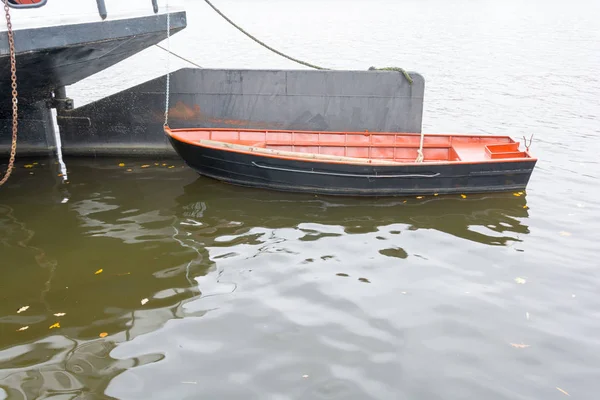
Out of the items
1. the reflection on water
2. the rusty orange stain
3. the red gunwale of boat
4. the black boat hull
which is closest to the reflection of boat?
the reflection on water

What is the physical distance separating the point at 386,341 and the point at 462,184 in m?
4.64

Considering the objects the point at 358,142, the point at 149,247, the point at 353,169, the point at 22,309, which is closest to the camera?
the point at 22,309

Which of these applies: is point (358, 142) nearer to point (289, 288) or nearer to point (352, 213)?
point (352, 213)

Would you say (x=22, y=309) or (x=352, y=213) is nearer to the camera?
(x=22, y=309)

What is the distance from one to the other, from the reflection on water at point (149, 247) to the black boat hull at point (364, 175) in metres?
0.21

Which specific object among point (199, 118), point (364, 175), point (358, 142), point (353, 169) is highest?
point (199, 118)

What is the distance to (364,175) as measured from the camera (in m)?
9.41

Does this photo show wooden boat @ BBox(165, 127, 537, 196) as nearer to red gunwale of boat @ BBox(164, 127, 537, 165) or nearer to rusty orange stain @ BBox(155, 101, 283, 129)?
red gunwale of boat @ BBox(164, 127, 537, 165)

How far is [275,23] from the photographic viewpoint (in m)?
40.2

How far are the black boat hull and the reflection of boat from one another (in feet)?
0.57

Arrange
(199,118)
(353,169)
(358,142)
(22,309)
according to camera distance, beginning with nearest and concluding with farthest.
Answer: (22,309) < (353,169) < (358,142) < (199,118)

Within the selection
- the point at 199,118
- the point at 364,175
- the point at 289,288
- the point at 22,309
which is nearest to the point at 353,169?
the point at 364,175

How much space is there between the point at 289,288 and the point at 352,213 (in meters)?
2.67

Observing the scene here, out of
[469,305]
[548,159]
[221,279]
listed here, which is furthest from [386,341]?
[548,159]
